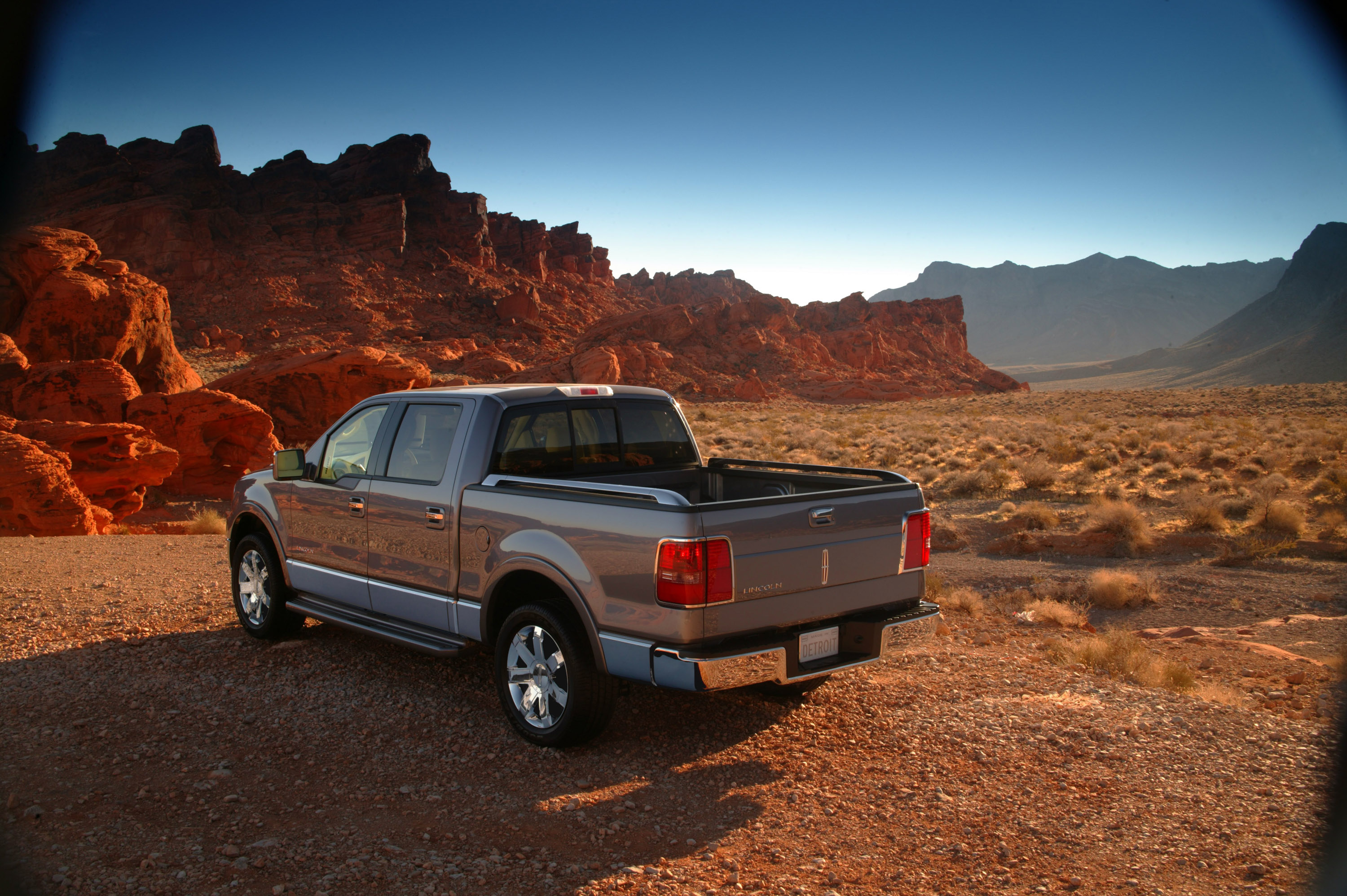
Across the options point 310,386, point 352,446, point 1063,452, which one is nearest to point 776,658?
point 352,446

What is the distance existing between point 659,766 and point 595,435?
7.10ft

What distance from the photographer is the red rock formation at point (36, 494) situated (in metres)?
12.6

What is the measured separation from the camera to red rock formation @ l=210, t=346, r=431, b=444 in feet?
73.9

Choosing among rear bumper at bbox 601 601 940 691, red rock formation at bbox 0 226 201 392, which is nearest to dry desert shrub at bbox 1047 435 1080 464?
rear bumper at bbox 601 601 940 691

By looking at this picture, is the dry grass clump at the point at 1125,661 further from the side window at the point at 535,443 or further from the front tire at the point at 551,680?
the side window at the point at 535,443

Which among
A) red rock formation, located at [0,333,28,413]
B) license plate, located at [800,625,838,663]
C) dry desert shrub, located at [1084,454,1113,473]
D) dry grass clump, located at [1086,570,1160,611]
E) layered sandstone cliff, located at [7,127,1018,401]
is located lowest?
dry grass clump, located at [1086,570,1160,611]

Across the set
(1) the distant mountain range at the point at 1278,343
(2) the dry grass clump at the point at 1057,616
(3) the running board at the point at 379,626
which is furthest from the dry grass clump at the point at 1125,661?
(1) the distant mountain range at the point at 1278,343

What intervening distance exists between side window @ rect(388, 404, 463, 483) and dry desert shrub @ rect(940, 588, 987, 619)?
610 cm

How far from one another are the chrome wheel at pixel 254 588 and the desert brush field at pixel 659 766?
0.88ft

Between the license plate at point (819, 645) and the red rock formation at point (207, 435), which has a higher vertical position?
the red rock formation at point (207, 435)

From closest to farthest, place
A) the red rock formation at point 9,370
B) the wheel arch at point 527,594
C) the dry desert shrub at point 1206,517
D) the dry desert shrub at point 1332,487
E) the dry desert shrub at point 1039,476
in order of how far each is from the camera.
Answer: the wheel arch at point 527,594 < the dry desert shrub at point 1206,517 < the dry desert shrub at point 1332,487 < the red rock formation at point 9,370 < the dry desert shrub at point 1039,476

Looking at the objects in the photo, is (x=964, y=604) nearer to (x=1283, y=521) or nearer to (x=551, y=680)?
(x=551, y=680)

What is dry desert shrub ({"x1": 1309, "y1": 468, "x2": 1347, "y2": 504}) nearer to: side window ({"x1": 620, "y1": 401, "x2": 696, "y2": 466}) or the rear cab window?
side window ({"x1": 620, "y1": 401, "x2": 696, "y2": 466})

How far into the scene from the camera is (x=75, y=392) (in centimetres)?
1667
